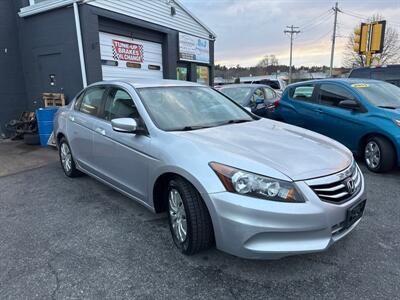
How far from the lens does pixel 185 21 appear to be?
1264 centimetres

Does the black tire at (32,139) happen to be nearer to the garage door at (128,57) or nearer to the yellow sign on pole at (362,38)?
the garage door at (128,57)

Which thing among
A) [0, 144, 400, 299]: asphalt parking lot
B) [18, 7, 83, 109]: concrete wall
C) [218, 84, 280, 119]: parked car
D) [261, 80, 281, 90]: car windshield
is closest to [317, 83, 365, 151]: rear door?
[218, 84, 280, 119]: parked car

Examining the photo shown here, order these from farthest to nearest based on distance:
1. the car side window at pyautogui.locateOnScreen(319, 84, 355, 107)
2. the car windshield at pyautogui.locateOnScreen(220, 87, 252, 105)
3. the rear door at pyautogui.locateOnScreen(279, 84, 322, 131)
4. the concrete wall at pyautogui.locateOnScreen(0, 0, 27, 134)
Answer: the concrete wall at pyautogui.locateOnScreen(0, 0, 27, 134), the car windshield at pyautogui.locateOnScreen(220, 87, 252, 105), the rear door at pyautogui.locateOnScreen(279, 84, 322, 131), the car side window at pyautogui.locateOnScreen(319, 84, 355, 107)

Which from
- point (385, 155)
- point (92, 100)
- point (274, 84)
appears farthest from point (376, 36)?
point (92, 100)

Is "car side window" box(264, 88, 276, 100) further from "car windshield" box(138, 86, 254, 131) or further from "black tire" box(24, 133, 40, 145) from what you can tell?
"black tire" box(24, 133, 40, 145)

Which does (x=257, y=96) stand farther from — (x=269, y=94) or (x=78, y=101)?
(x=78, y=101)

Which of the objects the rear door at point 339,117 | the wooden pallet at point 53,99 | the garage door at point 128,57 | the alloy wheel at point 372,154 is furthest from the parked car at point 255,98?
the wooden pallet at point 53,99

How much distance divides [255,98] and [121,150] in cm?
545

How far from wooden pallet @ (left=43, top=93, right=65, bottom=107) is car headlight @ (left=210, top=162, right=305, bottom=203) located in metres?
7.38

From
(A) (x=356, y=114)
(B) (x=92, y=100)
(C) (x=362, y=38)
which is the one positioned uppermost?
(C) (x=362, y=38)

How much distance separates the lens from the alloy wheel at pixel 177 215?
285 centimetres

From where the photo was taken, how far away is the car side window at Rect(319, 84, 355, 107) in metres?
5.99

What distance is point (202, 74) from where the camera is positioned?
14.7 m

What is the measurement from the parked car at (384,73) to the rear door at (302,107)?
4.34 m
